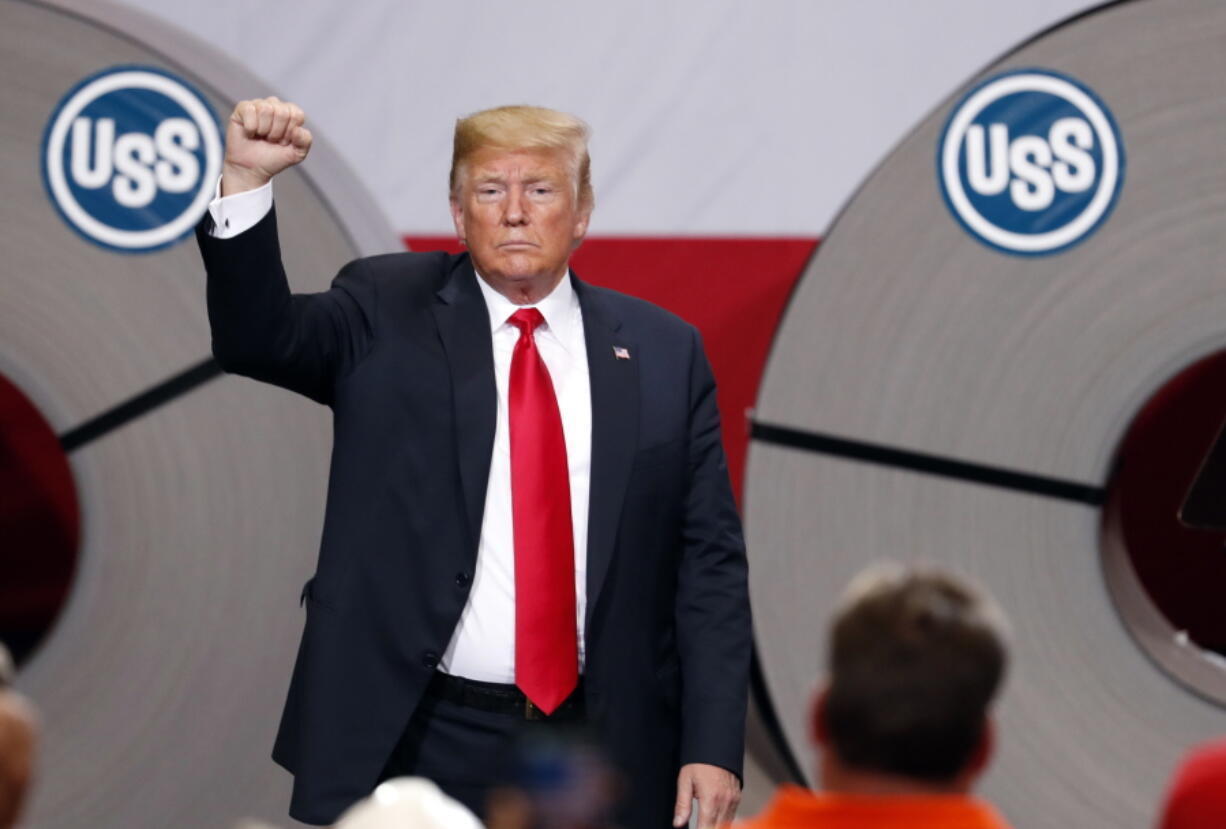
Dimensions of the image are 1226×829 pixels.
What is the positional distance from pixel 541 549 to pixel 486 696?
0.39ft

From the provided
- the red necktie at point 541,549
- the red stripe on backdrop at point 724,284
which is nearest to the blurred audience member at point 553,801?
the red necktie at point 541,549

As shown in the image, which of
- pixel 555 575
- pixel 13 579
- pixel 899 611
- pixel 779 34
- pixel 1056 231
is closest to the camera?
pixel 899 611

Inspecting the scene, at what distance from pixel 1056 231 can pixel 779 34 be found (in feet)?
1.75

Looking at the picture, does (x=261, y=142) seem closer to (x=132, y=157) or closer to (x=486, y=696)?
(x=132, y=157)

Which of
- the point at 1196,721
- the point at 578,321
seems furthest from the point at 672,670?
the point at 1196,721

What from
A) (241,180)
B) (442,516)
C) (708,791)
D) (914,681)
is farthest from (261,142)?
(914,681)

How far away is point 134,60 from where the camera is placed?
1.47 m

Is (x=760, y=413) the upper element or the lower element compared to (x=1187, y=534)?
upper

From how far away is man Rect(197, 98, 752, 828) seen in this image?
127cm

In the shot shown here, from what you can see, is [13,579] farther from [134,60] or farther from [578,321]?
[578,321]

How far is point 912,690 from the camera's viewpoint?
0.67m

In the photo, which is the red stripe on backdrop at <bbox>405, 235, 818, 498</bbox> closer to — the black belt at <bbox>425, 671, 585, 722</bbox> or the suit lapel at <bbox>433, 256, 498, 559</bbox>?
the suit lapel at <bbox>433, 256, 498, 559</bbox>

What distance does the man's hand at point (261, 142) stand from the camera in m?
1.20

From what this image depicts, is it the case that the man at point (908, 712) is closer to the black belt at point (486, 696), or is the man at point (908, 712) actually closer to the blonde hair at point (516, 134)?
the black belt at point (486, 696)
